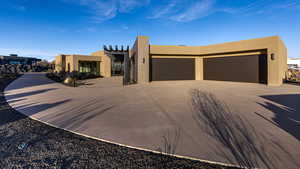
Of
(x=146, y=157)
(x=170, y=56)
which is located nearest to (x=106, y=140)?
(x=146, y=157)

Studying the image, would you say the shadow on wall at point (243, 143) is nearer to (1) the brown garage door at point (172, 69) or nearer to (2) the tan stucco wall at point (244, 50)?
(2) the tan stucco wall at point (244, 50)

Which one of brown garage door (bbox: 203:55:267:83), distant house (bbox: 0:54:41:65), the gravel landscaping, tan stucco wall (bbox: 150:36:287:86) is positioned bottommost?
the gravel landscaping

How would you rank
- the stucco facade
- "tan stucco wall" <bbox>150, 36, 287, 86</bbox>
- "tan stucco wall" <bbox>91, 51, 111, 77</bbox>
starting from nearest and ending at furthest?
"tan stucco wall" <bbox>150, 36, 287, 86</bbox>, the stucco facade, "tan stucco wall" <bbox>91, 51, 111, 77</bbox>

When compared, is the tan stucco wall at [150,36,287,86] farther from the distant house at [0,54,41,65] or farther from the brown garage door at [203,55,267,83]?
the distant house at [0,54,41,65]

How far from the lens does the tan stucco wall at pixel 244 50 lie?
1016 cm

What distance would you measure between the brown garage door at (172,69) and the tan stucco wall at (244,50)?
0.57 metres

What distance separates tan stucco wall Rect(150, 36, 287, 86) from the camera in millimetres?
10164

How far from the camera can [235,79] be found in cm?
1249

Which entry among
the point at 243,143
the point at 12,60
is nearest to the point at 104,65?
the point at 243,143

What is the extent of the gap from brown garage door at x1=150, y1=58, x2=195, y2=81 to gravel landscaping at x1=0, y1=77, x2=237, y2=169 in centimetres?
1135

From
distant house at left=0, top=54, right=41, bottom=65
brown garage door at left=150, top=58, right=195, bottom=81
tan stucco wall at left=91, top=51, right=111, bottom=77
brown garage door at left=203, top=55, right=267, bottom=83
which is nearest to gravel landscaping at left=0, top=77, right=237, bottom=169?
brown garage door at left=150, top=58, right=195, bottom=81

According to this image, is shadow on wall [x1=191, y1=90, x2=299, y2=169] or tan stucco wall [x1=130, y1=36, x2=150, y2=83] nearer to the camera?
shadow on wall [x1=191, y1=90, x2=299, y2=169]

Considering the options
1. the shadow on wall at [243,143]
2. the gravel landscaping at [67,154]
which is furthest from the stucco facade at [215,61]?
the gravel landscaping at [67,154]

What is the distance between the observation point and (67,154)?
2027 millimetres
